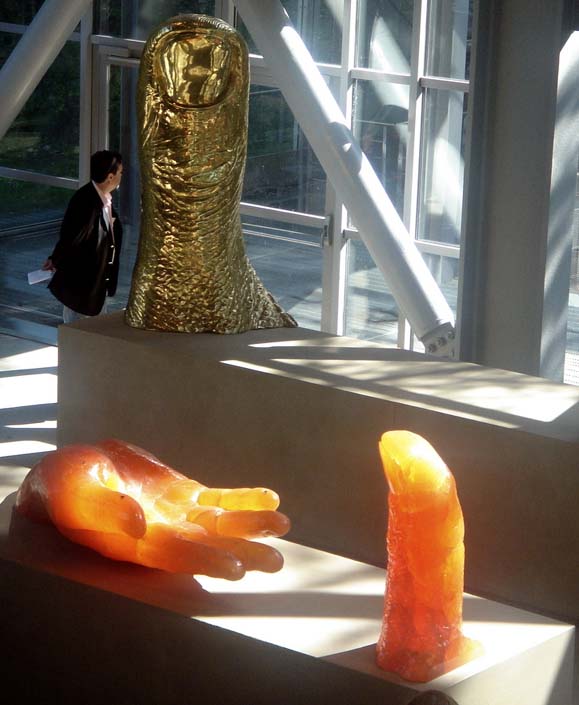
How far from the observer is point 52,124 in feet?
31.1

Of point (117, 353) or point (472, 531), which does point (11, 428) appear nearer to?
point (117, 353)

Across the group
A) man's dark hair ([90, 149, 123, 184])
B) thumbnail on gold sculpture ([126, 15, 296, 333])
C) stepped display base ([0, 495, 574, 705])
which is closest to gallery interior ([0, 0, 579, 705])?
stepped display base ([0, 495, 574, 705])

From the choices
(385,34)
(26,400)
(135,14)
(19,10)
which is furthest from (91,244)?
(19,10)

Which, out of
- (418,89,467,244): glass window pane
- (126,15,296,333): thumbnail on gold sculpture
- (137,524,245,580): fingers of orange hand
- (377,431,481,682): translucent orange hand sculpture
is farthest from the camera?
(418,89,467,244): glass window pane

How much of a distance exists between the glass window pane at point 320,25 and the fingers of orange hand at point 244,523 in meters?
4.81

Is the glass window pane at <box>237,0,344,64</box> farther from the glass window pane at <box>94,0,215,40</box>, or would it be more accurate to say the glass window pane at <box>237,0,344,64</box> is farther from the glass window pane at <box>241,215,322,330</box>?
the glass window pane at <box>241,215,322,330</box>

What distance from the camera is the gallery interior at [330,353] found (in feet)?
11.2

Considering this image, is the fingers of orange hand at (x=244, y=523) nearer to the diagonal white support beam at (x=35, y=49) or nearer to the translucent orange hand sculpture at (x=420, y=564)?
the translucent orange hand sculpture at (x=420, y=564)

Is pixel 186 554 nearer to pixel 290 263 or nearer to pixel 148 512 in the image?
pixel 148 512

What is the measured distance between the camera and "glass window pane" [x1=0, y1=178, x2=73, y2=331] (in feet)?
31.7

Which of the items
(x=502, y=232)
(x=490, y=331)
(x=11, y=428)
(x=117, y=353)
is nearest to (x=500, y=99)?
(x=502, y=232)

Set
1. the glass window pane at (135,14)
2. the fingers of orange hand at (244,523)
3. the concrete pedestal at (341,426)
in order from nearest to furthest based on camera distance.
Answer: the fingers of orange hand at (244,523)
the concrete pedestal at (341,426)
the glass window pane at (135,14)

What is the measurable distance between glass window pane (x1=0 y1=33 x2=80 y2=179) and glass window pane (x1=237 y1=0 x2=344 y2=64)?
201 centimetres

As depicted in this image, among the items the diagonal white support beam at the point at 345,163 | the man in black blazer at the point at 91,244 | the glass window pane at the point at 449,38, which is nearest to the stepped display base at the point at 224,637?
the diagonal white support beam at the point at 345,163
